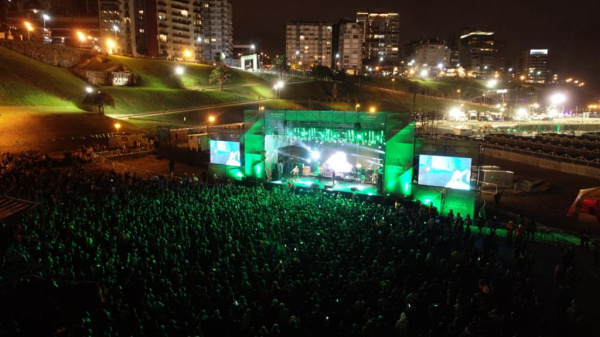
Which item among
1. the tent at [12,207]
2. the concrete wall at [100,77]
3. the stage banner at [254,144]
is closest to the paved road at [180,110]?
the concrete wall at [100,77]

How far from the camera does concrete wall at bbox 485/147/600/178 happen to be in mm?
25841

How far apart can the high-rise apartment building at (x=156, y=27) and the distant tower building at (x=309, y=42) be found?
34819mm

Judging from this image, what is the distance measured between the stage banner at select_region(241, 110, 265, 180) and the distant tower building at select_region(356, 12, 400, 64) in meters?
134

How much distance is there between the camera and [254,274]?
376 inches

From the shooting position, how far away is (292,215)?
1408 cm

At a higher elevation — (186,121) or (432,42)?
(432,42)

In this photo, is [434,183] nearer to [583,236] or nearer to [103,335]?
[583,236]

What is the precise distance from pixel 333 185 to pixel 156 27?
83.1m

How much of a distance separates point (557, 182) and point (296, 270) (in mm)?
22127

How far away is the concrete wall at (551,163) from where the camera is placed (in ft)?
84.8

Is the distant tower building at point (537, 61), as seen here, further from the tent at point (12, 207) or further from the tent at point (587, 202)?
the tent at point (12, 207)

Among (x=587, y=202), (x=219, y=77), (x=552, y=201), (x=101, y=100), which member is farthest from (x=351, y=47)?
(x=587, y=202)

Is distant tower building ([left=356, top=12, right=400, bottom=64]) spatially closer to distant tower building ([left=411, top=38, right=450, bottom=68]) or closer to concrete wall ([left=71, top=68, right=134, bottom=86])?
distant tower building ([left=411, top=38, right=450, bottom=68])

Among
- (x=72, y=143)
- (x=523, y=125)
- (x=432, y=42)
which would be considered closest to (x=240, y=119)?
(x=72, y=143)
